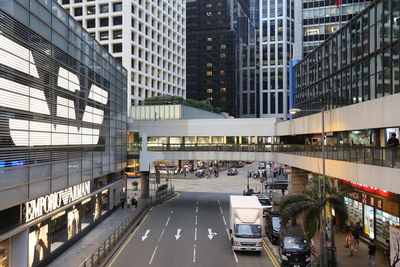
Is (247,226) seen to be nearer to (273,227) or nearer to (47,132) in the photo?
(273,227)

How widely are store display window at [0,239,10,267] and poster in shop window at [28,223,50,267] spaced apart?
1.62 m

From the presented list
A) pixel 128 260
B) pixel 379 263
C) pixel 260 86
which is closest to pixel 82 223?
pixel 128 260

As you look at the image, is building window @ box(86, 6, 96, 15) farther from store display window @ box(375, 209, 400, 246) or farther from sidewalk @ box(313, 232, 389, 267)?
store display window @ box(375, 209, 400, 246)

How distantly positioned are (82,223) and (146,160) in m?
16.2

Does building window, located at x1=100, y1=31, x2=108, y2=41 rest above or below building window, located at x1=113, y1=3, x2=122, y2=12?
below

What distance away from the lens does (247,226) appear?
2414cm

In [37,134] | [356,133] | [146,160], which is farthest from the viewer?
[146,160]

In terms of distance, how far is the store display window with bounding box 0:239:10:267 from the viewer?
1678 cm

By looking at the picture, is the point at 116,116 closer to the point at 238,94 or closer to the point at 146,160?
the point at 146,160

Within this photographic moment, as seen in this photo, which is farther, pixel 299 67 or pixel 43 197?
pixel 299 67

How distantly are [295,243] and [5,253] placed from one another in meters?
14.6

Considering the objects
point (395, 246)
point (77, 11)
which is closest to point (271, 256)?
point (395, 246)

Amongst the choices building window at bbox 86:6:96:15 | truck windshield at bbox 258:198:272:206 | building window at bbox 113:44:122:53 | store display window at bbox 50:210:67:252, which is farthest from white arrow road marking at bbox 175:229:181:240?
building window at bbox 86:6:96:15

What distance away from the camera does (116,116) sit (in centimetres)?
3797
